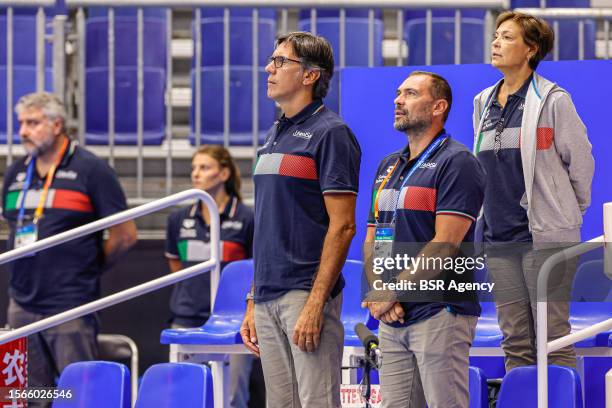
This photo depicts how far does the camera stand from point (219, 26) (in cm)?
654

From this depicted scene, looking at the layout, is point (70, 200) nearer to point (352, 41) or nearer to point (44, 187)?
point (44, 187)

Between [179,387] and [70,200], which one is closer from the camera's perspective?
[179,387]

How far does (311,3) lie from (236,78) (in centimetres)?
63

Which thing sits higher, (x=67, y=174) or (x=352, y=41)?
(x=352, y=41)

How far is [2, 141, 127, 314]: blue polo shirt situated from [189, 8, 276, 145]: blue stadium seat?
144 cm

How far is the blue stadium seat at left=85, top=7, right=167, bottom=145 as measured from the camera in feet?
21.1

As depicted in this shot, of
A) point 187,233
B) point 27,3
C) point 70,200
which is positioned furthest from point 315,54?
point 27,3

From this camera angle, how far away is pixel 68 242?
16.5ft

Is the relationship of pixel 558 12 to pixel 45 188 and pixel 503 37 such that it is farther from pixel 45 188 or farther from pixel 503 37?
pixel 45 188

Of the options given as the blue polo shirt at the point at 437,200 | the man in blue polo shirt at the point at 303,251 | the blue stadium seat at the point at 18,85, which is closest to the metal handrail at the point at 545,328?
the blue polo shirt at the point at 437,200

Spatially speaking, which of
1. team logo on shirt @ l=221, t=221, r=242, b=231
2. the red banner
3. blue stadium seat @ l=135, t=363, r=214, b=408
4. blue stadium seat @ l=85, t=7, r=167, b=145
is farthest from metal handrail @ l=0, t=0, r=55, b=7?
blue stadium seat @ l=135, t=363, r=214, b=408

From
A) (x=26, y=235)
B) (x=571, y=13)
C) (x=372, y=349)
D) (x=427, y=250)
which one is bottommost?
(x=372, y=349)

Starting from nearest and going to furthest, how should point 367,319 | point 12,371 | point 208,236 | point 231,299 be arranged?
point 12,371, point 367,319, point 231,299, point 208,236

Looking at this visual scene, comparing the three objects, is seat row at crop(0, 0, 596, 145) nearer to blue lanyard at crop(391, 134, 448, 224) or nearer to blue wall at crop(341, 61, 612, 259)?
blue wall at crop(341, 61, 612, 259)
